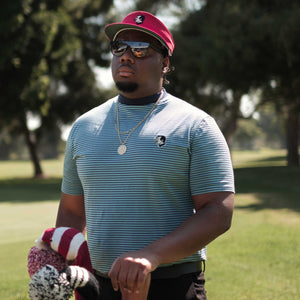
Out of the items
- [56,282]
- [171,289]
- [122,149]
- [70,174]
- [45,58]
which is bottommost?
[171,289]

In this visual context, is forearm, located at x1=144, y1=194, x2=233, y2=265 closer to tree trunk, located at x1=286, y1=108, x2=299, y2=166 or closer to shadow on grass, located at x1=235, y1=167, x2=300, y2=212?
shadow on grass, located at x1=235, y1=167, x2=300, y2=212

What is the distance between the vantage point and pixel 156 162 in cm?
203

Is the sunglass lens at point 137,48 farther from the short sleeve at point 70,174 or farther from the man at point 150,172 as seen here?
the short sleeve at point 70,174

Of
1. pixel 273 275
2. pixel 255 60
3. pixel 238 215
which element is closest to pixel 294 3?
pixel 255 60

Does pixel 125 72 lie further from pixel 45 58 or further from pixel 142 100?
pixel 45 58

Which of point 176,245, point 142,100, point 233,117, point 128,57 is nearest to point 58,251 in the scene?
point 176,245

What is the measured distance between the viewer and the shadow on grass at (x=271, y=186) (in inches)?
546

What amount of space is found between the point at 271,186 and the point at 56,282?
61.8 ft

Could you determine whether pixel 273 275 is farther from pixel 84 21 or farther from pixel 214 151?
pixel 84 21

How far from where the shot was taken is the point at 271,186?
64.3 ft

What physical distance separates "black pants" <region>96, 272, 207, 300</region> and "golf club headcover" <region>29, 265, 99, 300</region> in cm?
52

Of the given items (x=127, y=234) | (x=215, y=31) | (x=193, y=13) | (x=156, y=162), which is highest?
(x=193, y=13)

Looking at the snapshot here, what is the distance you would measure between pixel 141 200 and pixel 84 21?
30.2m

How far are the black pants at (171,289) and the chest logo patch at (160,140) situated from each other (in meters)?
0.61
